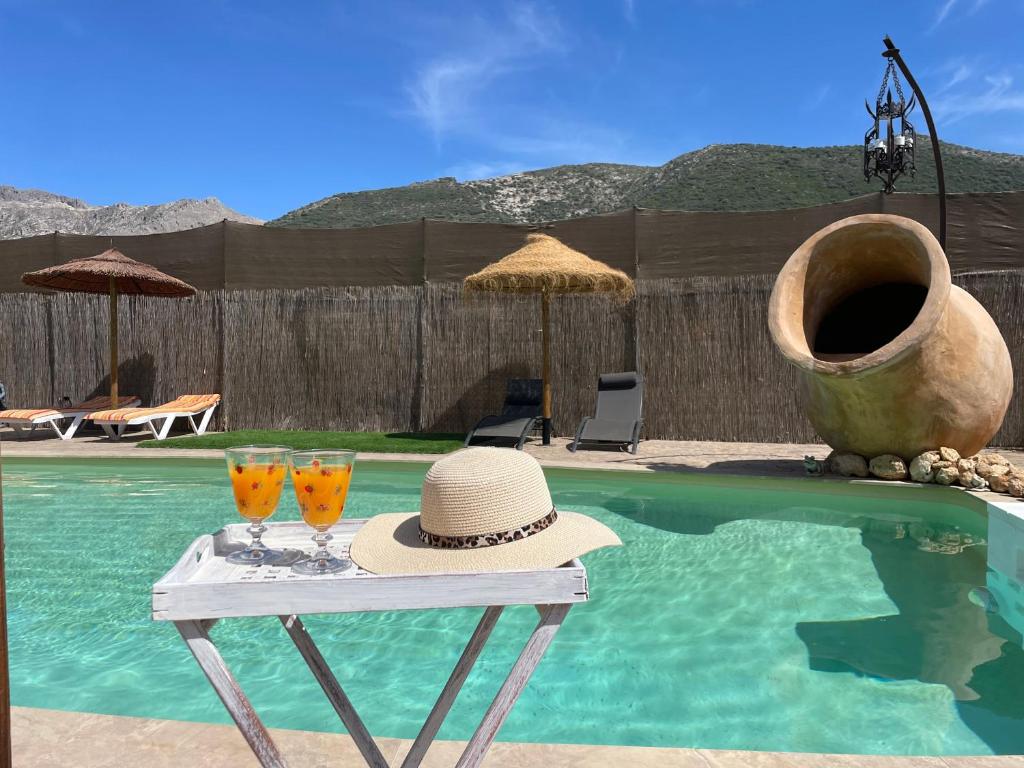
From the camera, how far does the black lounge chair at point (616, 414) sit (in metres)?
7.02

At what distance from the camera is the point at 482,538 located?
118 cm

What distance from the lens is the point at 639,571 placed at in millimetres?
3404

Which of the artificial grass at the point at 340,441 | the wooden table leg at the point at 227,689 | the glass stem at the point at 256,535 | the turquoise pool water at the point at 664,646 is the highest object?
the glass stem at the point at 256,535

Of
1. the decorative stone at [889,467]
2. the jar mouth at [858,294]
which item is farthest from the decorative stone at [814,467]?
the jar mouth at [858,294]

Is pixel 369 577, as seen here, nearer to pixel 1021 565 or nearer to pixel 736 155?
pixel 1021 565

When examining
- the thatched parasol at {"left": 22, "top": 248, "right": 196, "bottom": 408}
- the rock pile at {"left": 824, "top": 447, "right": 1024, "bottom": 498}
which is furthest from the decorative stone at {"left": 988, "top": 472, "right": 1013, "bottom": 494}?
the thatched parasol at {"left": 22, "top": 248, "right": 196, "bottom": 408}

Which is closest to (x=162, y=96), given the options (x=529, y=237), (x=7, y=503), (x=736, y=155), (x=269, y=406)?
(x=269, y=406)

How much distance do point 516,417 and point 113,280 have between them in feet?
16.5

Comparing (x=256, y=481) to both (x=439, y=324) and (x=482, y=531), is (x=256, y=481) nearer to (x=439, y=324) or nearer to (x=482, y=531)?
(x=482, y=531)

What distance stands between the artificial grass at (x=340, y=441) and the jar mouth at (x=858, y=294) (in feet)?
10.6

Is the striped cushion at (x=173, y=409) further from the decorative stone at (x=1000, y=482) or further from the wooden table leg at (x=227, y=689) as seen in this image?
the decorative stone at (x=1000, y=482)

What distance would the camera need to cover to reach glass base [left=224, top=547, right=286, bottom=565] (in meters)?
1.20

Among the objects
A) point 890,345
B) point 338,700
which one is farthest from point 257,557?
point 890,345

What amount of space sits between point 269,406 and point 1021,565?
8.25 metres
